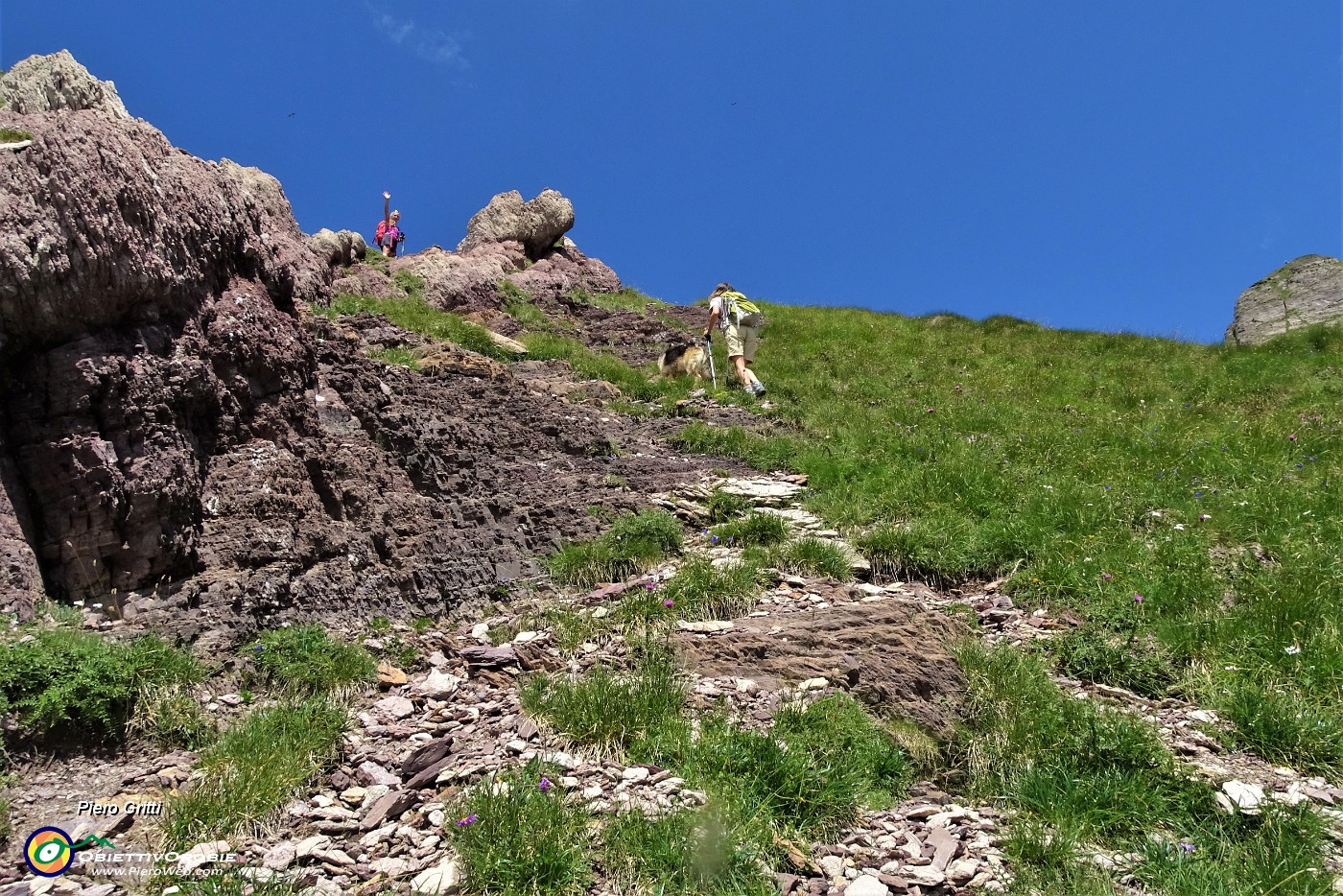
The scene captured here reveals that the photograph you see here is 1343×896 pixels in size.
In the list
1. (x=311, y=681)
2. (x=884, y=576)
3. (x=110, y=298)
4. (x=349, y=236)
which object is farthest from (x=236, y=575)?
(x=349, y=236)


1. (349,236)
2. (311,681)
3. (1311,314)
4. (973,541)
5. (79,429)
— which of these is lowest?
(311,681)

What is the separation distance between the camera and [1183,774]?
165 inches

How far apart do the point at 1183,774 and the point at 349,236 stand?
1877 cm

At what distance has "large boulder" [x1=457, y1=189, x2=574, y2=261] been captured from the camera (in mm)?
23047

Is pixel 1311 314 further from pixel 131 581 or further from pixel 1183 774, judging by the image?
pixel 131 581

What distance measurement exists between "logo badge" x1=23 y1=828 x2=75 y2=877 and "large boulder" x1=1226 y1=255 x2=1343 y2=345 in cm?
2337

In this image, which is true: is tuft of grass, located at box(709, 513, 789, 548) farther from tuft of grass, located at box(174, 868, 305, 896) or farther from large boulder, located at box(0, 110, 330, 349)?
large boulder, located at box(0, 110, 330, 349)

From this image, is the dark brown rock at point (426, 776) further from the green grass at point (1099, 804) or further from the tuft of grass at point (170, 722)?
the green grass at point (1099, 804)

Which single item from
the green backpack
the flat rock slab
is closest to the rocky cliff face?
the flat rock slab

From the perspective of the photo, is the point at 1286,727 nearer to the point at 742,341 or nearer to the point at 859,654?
the point at 859,654

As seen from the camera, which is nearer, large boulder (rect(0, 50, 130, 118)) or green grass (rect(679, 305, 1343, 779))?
green grass (rect(679, 305, 1343, 779))

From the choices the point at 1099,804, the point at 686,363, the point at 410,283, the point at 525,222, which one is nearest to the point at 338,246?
the point at 410,283

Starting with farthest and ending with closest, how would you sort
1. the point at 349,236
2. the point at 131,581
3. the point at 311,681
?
the point at 349,236, the point at 131,581, the point at 311,681

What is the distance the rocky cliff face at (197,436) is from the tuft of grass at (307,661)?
400 mm
